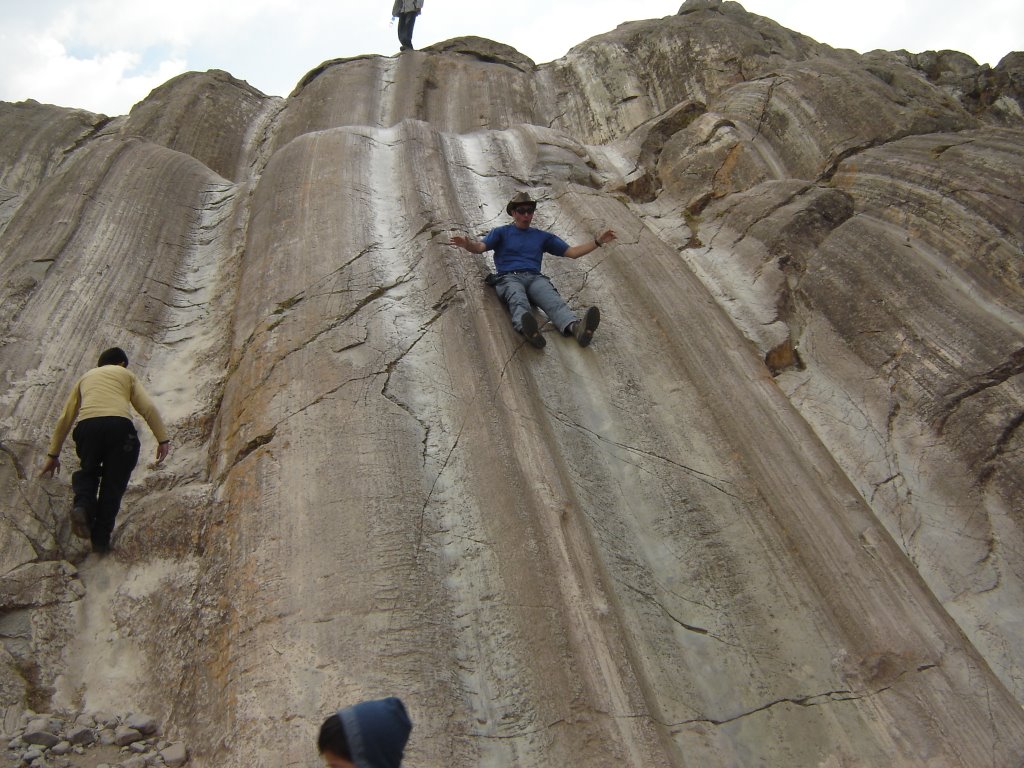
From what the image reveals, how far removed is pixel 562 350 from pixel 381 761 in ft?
13.0

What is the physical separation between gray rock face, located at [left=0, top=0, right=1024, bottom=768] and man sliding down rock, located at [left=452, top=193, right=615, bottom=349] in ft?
0.51

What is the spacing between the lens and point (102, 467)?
478cm

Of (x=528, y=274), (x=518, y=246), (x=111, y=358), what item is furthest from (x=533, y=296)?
(x=111, y=358)

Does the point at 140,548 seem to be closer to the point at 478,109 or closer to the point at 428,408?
the point at 428,408

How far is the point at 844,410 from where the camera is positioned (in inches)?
225

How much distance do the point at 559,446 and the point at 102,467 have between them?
2645mm

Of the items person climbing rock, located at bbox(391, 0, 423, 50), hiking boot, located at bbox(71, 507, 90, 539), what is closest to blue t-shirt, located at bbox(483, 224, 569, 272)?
hiking boot, located at bbox(71, 507, 90, 539)

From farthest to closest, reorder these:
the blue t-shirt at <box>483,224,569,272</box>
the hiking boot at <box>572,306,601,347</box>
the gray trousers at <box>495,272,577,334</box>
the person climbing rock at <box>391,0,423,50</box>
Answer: the person climbing rock at <box>391,0,423,50</box>, the blue t-shirt at <box>483,224,569,272</box>, the gray trousers at <box>495,272,577,334</box>, the hiking boot at <box>572,306,601,347</box>

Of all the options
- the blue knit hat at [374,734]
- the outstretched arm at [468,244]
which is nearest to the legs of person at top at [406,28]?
the outstretched arm at [468,244]

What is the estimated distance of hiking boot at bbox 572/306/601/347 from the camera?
19.0 ft

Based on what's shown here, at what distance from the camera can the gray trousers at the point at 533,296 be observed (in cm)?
591

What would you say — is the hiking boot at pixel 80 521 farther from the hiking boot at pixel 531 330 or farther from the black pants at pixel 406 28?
the black pants at pixel 406 28

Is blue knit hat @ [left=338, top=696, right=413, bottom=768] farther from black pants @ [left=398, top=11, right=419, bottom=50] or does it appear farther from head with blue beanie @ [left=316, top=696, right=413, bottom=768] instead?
black pants @ [left=398, top=11, right=419, bottom=50]

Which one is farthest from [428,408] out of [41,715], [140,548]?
[41,715]
